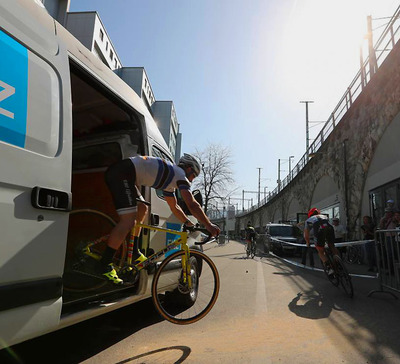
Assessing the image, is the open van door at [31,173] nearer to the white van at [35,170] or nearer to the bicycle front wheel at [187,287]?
the white van at [35,170]

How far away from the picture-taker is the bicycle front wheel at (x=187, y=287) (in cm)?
339

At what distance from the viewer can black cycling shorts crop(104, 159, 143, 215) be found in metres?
3.17

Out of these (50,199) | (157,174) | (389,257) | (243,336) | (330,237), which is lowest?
(243,336)

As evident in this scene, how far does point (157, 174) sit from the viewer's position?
336cm

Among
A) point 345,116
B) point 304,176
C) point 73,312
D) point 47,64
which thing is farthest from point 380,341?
point 304,176

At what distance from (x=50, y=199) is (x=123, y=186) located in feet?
3.78

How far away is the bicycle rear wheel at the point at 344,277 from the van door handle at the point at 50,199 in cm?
528

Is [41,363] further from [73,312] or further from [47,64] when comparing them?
[47,64]

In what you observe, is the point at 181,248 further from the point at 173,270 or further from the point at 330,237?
the point at 330,237

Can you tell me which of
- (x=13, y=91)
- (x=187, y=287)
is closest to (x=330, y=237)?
(x=187, y=287)

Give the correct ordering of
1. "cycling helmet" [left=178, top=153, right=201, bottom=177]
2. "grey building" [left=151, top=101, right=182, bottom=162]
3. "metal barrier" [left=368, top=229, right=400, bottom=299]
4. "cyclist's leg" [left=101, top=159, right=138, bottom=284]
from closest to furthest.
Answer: "cyclist's leg" [left=101, top=159, right=138, bottom=284] → "cycling helmet" [left=178, top=153, right=201, bottom=177] → "metal barrier" [left=368, top=229, right=400, bottom=299] → "grey building" [left=151, top=101, right=182, bottom=162]

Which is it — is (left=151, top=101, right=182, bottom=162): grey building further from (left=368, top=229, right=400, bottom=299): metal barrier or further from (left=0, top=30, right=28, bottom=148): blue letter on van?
(left=0, top=30, right=28, bottom=148): blue letter on van

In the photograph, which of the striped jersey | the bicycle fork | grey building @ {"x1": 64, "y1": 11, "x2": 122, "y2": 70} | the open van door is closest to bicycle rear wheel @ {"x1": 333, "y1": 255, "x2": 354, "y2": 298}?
the bicycle fork

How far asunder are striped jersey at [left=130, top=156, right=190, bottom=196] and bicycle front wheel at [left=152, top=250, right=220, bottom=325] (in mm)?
814
